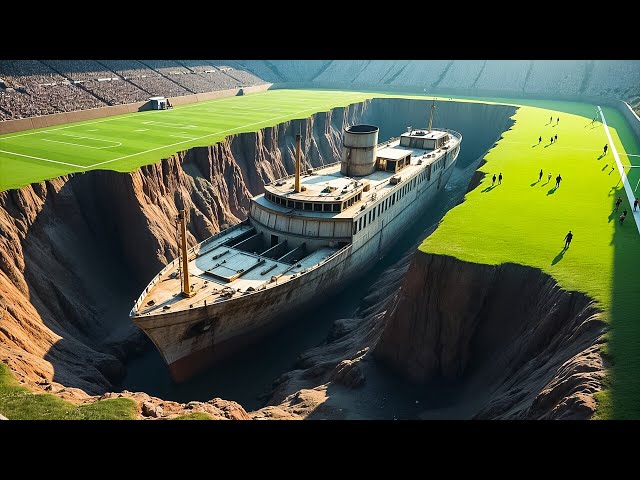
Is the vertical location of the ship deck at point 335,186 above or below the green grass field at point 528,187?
below

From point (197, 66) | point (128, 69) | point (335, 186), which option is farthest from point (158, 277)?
point (197, 66)

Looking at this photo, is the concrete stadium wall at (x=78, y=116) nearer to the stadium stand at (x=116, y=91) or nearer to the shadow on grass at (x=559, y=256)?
the stadium stand at (x=116, y=91)

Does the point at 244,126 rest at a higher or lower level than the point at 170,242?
higher

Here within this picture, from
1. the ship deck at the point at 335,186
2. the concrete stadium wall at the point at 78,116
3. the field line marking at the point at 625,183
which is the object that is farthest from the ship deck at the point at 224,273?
the concrete stadium wall at the point at 78,116

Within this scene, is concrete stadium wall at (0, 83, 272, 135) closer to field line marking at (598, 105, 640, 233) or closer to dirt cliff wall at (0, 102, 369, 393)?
dirt cliff wall at (0, 102, 369, 393)

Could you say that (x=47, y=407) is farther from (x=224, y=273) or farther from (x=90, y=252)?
(x=90, y=252)

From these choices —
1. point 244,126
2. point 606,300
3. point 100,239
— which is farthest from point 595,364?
point 244,126

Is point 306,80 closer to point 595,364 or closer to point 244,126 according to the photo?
point 244,126
